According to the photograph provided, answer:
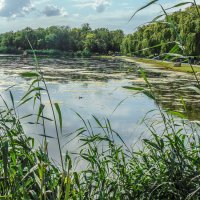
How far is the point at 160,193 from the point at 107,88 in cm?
2059

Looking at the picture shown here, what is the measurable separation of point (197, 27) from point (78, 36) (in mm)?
81613

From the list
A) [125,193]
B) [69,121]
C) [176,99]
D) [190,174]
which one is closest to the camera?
[190,174]

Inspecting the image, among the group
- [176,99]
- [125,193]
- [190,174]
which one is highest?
[190,174]

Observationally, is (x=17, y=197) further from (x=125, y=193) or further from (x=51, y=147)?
(x=51, y=147)

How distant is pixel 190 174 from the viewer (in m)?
3.19

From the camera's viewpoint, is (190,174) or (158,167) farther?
(158,167)

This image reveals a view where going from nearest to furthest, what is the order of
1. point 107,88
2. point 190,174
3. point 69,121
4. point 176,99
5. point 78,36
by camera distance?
point 190,174, point 69,121, point 176,99, point 107,88, point 78,36

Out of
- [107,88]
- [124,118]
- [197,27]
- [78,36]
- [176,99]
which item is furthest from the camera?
[78,36]

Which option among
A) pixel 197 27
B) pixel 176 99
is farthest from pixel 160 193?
pixel 197 27

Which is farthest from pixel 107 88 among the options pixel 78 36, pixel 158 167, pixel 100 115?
pixel 78 36

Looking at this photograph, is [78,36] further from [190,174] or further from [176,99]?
[190,174]

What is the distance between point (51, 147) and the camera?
9227mm

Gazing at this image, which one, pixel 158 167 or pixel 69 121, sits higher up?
pixel 158 167

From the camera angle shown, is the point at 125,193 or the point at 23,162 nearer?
the point at 23,162
